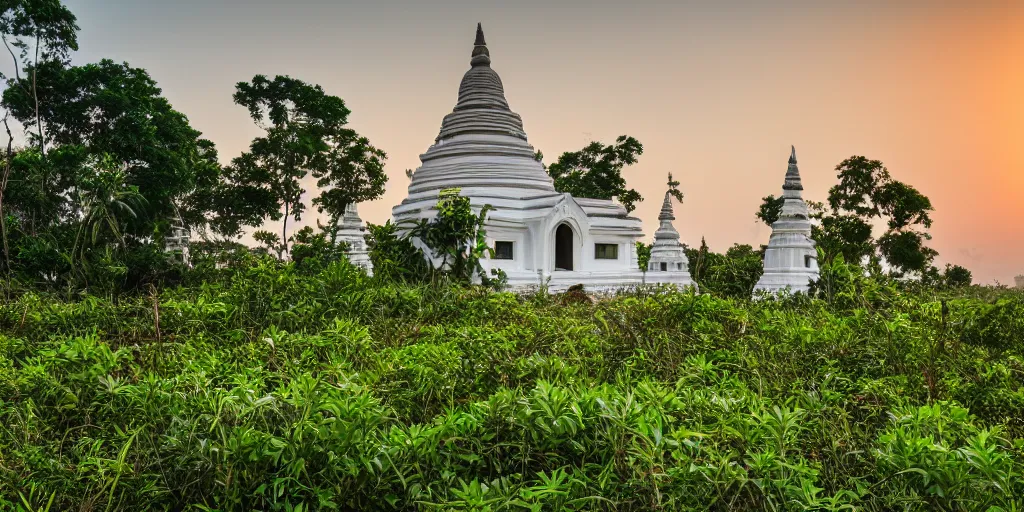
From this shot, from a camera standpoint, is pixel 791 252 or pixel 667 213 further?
pixel 667 213

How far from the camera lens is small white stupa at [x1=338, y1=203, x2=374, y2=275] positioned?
2117 centimetres

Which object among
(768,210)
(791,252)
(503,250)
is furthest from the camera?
(768,210)

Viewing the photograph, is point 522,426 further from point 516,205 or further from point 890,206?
point 890,206

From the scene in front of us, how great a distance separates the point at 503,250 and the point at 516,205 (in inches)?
58.4

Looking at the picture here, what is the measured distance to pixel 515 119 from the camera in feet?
69.5

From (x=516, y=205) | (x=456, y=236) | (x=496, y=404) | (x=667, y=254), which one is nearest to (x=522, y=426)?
(x=496, y=404)

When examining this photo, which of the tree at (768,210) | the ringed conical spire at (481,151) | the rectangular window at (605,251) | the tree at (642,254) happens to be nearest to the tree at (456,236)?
the ringed conical spire at (481,151)

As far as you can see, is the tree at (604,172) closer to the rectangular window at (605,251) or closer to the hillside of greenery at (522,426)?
the rectangular window at (605,251)

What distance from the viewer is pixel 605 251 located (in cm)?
1977

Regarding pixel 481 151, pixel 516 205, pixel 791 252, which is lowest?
pixel 791 252

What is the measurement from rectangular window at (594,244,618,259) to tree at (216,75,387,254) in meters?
12.4

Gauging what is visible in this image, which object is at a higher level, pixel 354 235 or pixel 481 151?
pixel 481 151

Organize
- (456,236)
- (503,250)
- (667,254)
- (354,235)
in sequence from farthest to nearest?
(354,235)
(667,254)
(503,250)
(456,236)

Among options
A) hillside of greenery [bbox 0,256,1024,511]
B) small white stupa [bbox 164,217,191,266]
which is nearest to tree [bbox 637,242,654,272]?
small white stupa [bbox 164,217,191,266]
